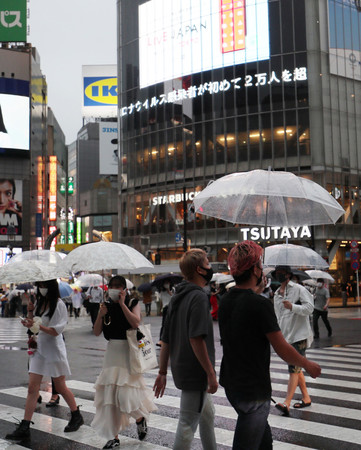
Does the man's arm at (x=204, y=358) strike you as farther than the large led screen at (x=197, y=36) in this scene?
No

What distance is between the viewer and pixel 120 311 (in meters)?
6.76

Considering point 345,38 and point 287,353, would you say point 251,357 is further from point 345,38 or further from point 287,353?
point 345,38

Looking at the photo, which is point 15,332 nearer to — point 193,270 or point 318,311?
point 318,311

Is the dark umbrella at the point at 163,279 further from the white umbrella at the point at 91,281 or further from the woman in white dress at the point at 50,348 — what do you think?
the woman in white dress at the point at 50,348

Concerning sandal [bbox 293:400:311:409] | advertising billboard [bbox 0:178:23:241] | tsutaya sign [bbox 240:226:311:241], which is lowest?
sandal [bbox 293:400:311:409]

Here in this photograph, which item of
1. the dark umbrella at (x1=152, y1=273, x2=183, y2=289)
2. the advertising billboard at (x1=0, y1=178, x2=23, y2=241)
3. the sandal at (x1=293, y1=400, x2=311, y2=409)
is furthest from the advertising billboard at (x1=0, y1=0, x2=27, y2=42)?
the sandal at (x1=293, y1=400, x2=311, y2=409)

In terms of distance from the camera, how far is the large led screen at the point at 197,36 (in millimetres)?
53312

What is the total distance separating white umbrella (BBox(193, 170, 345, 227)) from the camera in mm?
7941

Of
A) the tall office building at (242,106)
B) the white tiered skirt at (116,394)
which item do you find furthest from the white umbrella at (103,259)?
the tall office building at (242,106)

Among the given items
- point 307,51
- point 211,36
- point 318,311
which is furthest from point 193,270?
point 211,36

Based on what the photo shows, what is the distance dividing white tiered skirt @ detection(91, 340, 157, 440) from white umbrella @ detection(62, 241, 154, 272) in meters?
1.55

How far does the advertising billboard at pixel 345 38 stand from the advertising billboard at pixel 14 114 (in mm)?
41672

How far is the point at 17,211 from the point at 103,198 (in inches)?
1095

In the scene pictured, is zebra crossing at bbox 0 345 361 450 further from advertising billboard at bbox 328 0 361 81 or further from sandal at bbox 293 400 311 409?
advertising billboard at bbox 328 0 361 81
